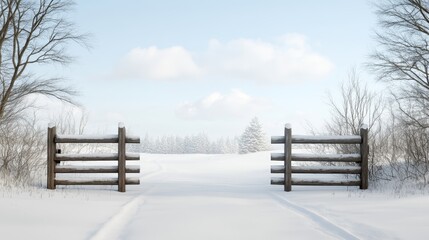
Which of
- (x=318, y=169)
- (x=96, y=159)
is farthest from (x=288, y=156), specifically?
(x=96, y=159)

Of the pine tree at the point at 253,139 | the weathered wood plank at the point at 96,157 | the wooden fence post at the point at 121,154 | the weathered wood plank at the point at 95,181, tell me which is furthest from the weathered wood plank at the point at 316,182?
the pine tree at the point at 253,139

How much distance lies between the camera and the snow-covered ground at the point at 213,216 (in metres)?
5.91

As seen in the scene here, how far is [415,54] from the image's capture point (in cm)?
1417

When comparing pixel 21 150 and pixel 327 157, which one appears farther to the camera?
pixel 21 150

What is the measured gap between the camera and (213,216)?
7.40 metres

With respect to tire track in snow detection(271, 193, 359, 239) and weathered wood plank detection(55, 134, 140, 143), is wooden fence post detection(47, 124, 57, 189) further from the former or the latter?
tire track in snow detection(271, 193, 359, 239)

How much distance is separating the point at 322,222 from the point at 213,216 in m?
1.87

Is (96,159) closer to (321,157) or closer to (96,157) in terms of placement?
(96,157)

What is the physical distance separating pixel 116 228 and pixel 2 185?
6.28 metres

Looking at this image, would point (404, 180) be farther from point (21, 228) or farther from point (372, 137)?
point (21, 228)

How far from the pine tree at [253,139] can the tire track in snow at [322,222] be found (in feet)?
181

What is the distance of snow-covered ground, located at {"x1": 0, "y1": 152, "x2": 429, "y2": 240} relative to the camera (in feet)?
19.4

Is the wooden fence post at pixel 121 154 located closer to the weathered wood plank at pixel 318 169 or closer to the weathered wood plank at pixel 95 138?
the weathered wood plank at pixel 95 138

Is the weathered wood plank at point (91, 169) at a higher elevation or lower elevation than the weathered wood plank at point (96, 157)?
lower
